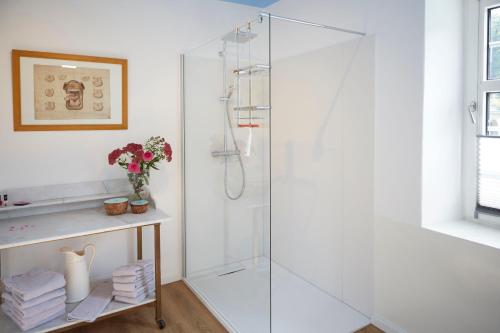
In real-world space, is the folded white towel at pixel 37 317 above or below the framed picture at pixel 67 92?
below

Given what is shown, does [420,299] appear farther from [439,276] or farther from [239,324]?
[239,324]

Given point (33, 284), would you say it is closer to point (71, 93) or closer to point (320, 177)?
point (71, 93)

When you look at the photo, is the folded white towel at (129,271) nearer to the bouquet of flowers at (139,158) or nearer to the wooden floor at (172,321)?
the wooden floor at (172,321)

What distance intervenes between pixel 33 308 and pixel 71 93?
1378mm

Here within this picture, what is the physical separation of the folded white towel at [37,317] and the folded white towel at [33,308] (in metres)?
0.02

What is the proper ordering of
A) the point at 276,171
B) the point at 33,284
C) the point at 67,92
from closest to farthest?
1. the point at 33,284
2. the point at 67,92
3. the point at 276,171

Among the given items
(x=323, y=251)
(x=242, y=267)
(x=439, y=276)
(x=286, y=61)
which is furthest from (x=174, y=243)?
(x=439, y=276)

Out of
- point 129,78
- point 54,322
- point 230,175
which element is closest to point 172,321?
point 54,322

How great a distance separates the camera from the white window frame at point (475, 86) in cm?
202

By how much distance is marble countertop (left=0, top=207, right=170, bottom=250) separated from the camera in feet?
6.56

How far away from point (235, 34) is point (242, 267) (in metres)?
1.46

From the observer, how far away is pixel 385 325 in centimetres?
233

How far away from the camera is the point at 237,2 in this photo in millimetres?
3182

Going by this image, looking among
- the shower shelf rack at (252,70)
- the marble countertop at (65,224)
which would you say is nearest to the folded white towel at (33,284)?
the marble countertop at (65,224)
